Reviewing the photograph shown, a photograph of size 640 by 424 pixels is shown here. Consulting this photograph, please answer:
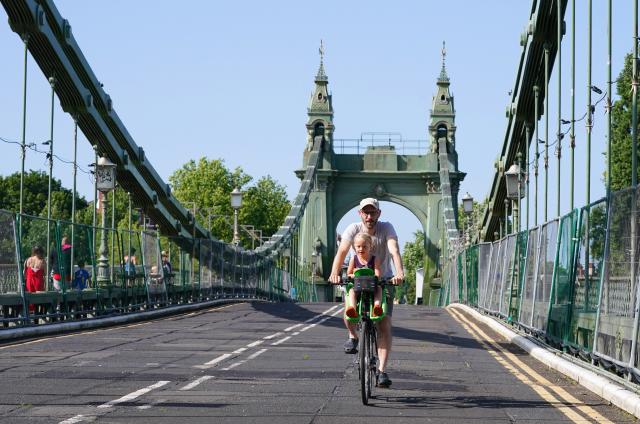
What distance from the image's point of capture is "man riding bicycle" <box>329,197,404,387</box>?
12648 mm

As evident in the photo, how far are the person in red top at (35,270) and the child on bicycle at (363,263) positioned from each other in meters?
12.2

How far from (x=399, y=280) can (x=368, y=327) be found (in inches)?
19.4

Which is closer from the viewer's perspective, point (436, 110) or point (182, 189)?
point (436, 110)

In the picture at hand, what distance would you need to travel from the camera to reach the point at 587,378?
1402 centimetres

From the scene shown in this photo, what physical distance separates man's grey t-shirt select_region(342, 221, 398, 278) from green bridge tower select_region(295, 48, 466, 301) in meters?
86.5

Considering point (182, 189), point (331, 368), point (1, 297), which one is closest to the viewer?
point (331, 368)

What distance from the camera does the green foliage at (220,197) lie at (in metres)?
136

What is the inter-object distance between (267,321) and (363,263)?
56.1ft

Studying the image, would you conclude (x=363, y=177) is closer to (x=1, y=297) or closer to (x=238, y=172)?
(x=238, y=172)

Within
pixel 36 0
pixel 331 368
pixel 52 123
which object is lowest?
pixel 331 368

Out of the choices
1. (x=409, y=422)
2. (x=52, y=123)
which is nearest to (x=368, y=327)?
(x=409, y=422)

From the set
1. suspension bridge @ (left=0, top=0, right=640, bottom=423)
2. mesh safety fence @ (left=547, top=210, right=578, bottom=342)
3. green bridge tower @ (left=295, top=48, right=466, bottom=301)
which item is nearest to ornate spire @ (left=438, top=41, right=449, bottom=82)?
green bridge tower @ (left=295, top=48, right=466, bottom=301)

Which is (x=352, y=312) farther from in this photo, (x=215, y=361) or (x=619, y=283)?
(x=215, y=361)

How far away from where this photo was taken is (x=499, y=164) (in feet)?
183
